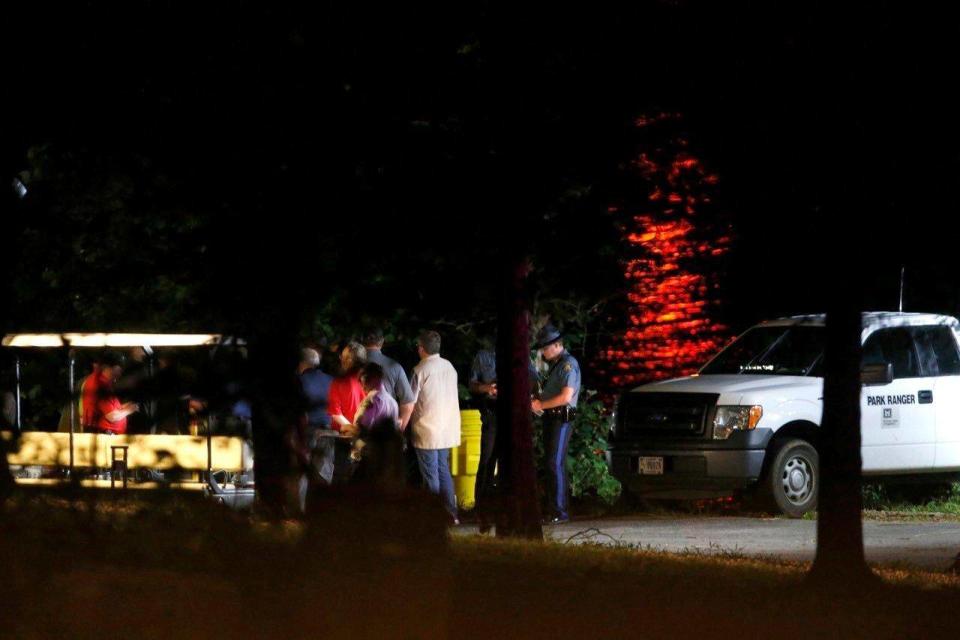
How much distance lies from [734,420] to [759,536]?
80.5 inches

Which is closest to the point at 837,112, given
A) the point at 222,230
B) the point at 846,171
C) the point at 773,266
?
the point at 846,171

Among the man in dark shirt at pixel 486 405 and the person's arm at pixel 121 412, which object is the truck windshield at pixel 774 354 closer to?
the man in dark shirt at pixel 486 405

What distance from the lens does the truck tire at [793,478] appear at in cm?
1666

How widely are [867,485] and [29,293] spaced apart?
1071 cm

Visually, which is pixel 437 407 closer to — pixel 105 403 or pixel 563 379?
pixel 563 379

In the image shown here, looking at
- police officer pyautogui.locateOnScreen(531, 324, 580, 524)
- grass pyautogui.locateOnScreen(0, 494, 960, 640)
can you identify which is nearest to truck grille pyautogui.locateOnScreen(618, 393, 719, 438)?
police officer pyautogui.locateOnScreen(531, 324, 580, 524)

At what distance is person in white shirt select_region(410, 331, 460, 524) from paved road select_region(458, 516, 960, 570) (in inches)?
23.3

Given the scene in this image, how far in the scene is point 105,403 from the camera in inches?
312

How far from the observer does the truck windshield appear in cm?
1772

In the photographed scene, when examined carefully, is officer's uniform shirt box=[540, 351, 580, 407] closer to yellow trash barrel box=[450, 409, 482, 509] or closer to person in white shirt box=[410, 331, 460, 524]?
person in white shirt box=[410, 331, 460, 524]

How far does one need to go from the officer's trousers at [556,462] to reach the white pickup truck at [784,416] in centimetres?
83

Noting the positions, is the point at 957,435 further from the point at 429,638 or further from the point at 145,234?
the point at 429,638

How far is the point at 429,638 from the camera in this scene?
700 centimetres

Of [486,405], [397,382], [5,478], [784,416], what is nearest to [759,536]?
[784,416]
